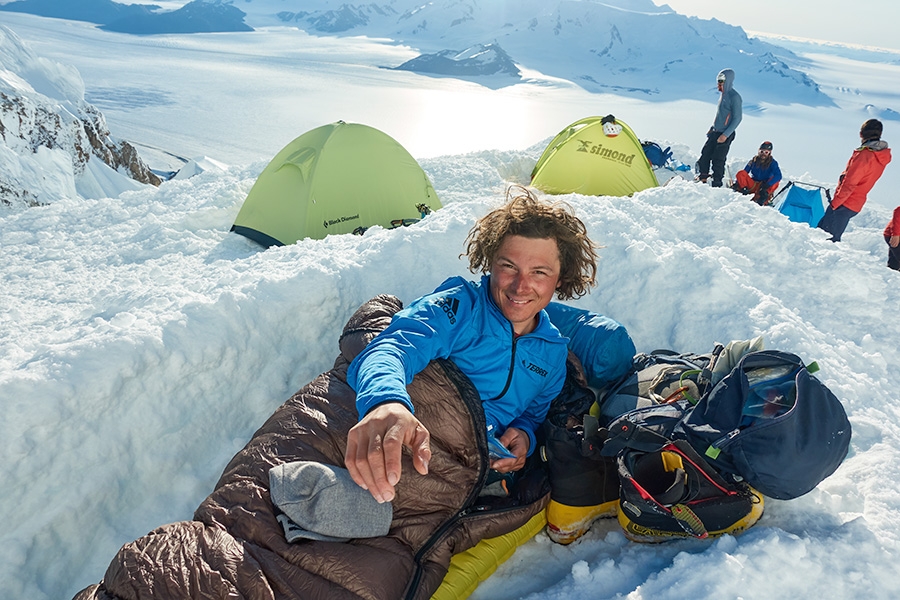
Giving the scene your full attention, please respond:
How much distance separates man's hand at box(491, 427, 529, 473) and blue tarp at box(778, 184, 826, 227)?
24.9ft

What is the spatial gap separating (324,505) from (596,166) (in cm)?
763

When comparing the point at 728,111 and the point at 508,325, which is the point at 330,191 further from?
the point at 728,111

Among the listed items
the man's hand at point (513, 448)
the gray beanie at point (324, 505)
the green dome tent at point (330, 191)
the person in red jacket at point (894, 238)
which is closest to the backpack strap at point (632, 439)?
the man's hand at point (513, 448)

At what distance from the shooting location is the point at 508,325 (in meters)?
2.32

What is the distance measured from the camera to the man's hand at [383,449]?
1.47 metres

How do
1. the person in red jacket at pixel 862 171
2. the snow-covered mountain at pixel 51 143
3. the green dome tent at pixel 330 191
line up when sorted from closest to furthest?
the green dome tent at pixel 330 191 < the person in red jacket at pixel 862 171 < the snow-covered mountain at pixel 51 143

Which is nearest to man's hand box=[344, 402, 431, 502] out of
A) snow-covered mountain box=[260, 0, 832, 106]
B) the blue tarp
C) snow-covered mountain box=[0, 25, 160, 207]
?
the blue tarp

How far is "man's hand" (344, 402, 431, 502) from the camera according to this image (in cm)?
147

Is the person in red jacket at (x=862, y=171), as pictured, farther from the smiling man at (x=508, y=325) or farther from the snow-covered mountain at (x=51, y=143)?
the snow-covered mountain at (x=51, y=143)

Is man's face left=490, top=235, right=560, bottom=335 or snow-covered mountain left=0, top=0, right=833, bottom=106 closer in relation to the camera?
man's face left=490, top=235, right=560, bottom=335

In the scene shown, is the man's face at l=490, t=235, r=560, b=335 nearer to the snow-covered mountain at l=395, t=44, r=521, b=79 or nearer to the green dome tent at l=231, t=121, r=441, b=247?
the green dome tent at l=231, t=121, r=441, b=247

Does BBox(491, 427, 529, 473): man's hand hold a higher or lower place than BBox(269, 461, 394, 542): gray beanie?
lower

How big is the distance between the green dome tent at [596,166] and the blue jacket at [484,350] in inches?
243

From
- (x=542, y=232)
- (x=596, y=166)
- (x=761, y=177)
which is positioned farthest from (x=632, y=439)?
(x=761, y=177)
